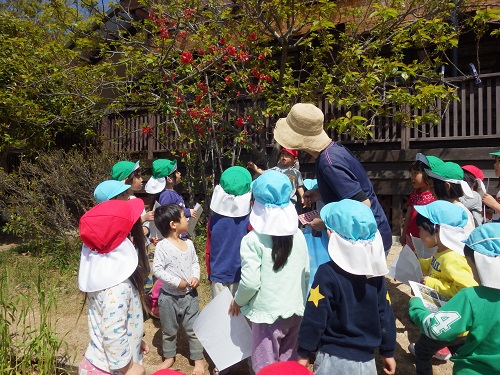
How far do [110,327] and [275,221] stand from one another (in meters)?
1.14

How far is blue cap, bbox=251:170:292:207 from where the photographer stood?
2.57 metres

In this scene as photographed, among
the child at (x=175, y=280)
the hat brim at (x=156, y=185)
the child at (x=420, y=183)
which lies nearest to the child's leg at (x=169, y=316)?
the child at (x=175, y=280)

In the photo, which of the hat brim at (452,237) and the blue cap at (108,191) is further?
the blue cap at (108,191)

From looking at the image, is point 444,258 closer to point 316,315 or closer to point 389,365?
point 389,365

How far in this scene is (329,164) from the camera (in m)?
2.71

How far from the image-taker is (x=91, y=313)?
7.67ft

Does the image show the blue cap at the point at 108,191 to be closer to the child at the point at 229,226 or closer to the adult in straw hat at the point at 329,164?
the child at the point at 229,226

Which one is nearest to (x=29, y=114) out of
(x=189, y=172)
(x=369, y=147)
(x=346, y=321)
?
(x=189, y=172)

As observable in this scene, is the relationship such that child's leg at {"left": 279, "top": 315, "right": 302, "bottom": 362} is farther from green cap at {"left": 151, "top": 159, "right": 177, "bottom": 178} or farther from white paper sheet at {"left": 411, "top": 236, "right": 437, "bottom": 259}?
green cap at {"left": 151, "top": 159, "right": 177, "bottom": 178}

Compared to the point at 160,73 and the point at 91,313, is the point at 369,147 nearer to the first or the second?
the point at 160,73

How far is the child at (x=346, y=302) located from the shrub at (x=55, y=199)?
517 centimetres

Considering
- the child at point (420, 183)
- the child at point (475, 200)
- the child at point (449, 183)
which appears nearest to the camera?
the child at point (449, 183)

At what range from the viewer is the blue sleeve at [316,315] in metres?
2.09

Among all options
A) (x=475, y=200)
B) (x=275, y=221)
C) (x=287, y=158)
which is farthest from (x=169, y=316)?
(x=475, y=200)
